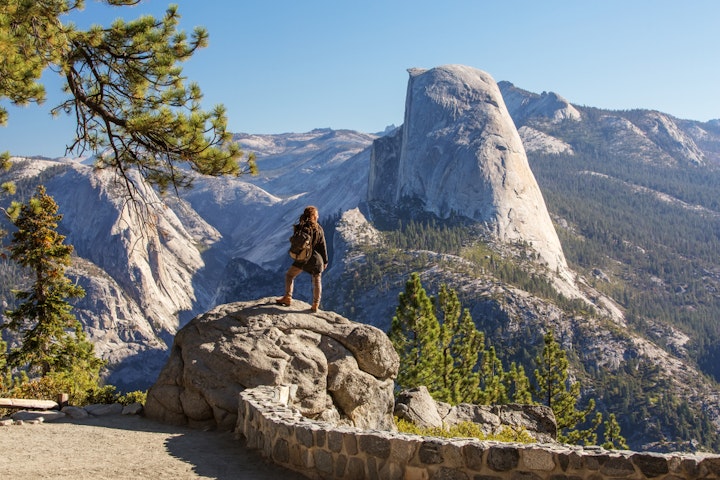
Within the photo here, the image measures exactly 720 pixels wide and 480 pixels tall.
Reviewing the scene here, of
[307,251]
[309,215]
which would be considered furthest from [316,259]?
[309,215]

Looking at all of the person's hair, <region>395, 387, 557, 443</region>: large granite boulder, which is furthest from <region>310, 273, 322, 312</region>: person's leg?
<region>395, 387, 557, 443</region>: large granite boulder

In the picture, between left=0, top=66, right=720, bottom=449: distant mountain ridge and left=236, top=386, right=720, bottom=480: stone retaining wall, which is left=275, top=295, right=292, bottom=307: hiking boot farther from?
left=0, top=66, right=720, bottom=449: distant mountain ridge

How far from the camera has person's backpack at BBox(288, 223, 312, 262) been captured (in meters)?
14.4

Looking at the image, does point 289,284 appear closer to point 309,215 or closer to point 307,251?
point 307,251

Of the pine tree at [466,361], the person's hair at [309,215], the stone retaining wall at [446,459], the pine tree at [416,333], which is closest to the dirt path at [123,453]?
the stone retaining wall at [446,459]

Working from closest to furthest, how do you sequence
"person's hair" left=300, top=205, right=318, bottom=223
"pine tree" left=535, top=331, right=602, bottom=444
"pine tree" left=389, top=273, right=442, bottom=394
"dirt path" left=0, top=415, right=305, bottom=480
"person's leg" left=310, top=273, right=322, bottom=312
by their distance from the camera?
"dirt path" left=0, top=415, right=305, bottom=480
"person's hair" left=300, top=205, right=318, bottom=223
"person's leg" left=310, top=273, right=322, bottom=312
"pine tree" left=389, top=273, right=442, bottom=394
"pine tree" left=535, top=331, right=602, bottom=444

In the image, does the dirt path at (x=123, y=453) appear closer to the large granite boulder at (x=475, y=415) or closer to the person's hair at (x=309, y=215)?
the person's hair at (x=309, y=215)

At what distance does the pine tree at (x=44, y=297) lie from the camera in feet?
78.0

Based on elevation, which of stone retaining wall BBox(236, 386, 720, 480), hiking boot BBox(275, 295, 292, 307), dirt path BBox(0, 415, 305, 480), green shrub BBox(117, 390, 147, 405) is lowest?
green shrub BBox(117, 390, 147, 405)

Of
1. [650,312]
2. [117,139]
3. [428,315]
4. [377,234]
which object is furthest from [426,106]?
[117,139]

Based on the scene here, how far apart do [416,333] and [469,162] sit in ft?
444

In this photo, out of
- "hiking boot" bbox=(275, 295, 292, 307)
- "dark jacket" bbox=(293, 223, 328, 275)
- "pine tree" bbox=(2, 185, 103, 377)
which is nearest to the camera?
"dark jacket" bbox=(293, 223, 328, 275)

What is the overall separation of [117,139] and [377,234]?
145m

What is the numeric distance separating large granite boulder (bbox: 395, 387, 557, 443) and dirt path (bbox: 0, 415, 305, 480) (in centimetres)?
857
